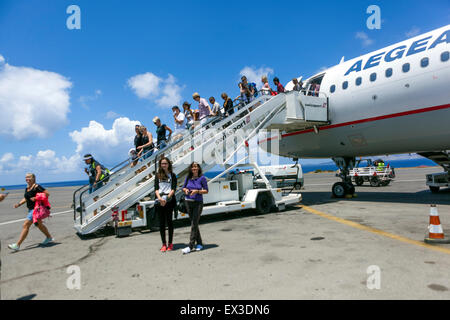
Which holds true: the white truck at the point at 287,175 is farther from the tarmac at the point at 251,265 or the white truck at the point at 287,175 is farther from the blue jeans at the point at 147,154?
the tarmac at the point at 251,265

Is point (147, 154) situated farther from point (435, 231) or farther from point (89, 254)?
point (435, 231)

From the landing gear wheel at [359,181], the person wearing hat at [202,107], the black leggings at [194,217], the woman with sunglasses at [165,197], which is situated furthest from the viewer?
the landing gear wheel at [359,181]

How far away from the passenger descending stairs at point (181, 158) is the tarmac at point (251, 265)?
0.79 metres

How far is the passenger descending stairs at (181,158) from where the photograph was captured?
7809 millimetres

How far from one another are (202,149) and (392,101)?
678 centimetres

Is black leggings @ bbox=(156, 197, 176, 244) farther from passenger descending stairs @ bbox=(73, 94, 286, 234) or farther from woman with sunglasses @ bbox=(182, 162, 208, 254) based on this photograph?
passenger descending stairs @ bbox=(73, 94, 286, 234)

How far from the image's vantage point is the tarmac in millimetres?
3600

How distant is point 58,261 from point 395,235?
6924mm

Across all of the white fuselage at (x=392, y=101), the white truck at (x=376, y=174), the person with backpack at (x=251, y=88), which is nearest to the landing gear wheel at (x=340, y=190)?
the white fuselage at (x=392, y=101)

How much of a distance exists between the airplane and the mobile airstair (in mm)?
879

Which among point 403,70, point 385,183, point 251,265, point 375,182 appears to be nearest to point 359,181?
point 375,182

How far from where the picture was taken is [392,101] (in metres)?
9.86

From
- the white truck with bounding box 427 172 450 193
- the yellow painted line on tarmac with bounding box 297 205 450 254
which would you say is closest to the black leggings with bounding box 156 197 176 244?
the yellow painted line on tarmac with bounding box 297 205 450 254

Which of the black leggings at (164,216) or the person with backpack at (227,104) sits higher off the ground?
the person with backpack at (227,104)
